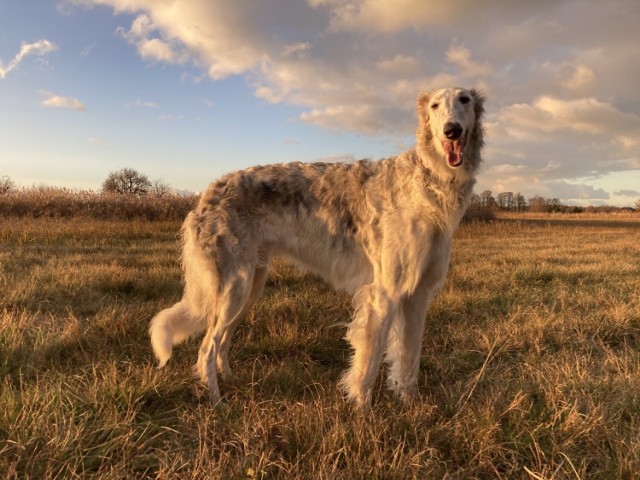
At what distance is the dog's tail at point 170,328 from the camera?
12.1ft

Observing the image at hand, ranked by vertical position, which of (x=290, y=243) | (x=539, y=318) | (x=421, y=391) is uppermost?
(x=290, y=243)

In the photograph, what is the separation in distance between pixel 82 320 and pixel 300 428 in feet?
10.6

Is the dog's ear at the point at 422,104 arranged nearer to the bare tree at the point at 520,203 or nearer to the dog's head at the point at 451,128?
the dog's head at the point at 451,128

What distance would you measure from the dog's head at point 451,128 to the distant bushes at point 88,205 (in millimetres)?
17348

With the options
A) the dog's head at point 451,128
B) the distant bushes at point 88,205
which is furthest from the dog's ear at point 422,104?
→ the distant bushes at point 88,205

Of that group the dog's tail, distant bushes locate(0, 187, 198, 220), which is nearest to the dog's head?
the dog's tail

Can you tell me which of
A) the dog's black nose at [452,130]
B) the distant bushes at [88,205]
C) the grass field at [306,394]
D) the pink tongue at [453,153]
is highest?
the dog's black nose at [452,130]

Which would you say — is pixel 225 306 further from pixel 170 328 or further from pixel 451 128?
pixel 451 128

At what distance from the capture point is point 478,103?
4020 mm

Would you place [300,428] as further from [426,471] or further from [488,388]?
[488,388]

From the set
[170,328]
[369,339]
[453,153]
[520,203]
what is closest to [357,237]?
[369,339]

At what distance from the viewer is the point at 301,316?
521 centimetres

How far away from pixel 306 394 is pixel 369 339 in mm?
663

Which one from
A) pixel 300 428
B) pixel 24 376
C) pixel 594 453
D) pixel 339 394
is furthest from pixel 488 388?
pixel 24 376
